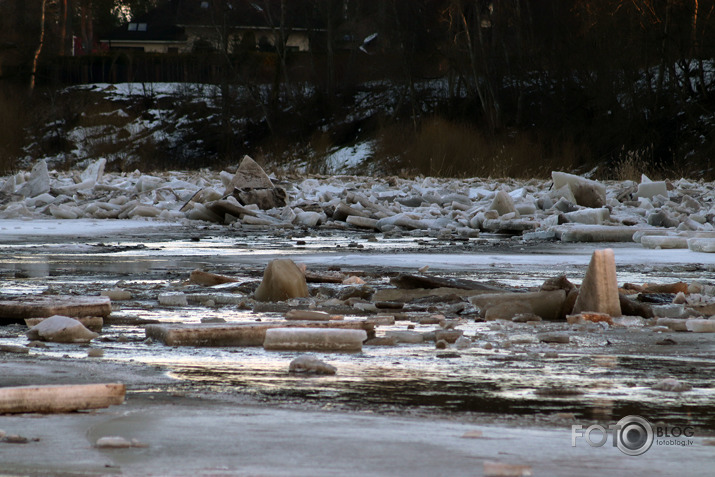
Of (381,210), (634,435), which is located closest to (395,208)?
(381,210)

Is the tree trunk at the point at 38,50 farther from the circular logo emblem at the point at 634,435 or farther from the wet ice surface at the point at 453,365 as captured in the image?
the circular logo emblem at the point at 634,435

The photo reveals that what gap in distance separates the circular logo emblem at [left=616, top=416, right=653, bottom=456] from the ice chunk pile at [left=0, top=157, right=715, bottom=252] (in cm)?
511

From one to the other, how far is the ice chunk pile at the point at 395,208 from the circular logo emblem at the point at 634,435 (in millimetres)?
5106

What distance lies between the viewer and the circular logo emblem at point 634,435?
58.2 inches

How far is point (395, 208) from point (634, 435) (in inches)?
354

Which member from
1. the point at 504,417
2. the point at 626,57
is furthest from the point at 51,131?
the point at 504,417

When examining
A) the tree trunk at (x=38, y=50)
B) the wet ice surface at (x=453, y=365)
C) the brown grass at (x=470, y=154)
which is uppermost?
the tree trunk at (x=38, y=50)

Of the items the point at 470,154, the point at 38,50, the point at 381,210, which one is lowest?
the point at 381,210

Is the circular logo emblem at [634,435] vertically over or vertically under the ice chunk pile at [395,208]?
under

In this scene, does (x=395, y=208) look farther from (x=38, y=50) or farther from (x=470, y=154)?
(x=38, y=50)

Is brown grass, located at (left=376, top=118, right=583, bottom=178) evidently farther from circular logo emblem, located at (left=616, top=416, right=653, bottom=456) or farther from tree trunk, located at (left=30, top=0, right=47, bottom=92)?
circular logo emblem, located at (left=616, top=416, right=653, bottom=456)

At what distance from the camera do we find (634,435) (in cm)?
156

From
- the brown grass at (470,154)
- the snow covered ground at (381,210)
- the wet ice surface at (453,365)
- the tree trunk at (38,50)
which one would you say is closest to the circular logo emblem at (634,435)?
the wet ice surface at (453,365)

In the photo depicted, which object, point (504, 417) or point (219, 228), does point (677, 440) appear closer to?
point (504, 417)
